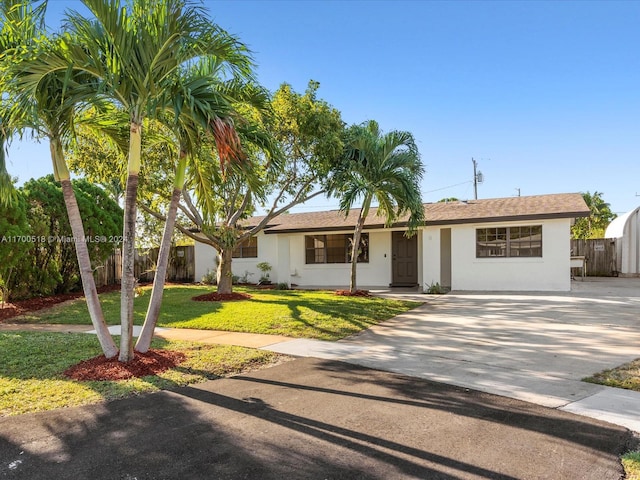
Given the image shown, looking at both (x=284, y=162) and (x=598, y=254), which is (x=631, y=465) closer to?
(x=284, y=162)

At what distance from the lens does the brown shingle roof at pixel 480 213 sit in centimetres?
1473

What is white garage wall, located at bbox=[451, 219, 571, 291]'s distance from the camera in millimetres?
14789

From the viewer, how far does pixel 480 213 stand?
16094mm

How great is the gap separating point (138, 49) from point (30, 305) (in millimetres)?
10453

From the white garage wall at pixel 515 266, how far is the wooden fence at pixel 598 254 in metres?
8.34

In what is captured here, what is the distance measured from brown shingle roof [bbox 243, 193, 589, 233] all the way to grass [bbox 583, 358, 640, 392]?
955cm

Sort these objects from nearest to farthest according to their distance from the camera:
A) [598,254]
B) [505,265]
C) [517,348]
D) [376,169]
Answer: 1. [517,348]
2. [376,169]
3. [505,265]
4. [598,254]

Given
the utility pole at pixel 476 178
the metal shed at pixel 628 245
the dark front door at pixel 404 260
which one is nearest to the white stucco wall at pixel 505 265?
the dark front door at pixel 404 260

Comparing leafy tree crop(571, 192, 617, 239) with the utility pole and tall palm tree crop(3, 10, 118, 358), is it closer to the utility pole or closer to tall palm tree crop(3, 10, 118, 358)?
the utility pole

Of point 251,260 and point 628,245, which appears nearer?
point 251,260

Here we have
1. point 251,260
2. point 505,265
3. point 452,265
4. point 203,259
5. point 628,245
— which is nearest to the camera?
point 505,265

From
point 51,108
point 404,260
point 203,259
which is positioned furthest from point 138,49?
point 203,259

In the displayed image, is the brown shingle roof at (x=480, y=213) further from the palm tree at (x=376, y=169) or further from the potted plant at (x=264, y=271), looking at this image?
the palm tree at (x=376, y=169)

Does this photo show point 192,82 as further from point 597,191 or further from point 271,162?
point 597,191
